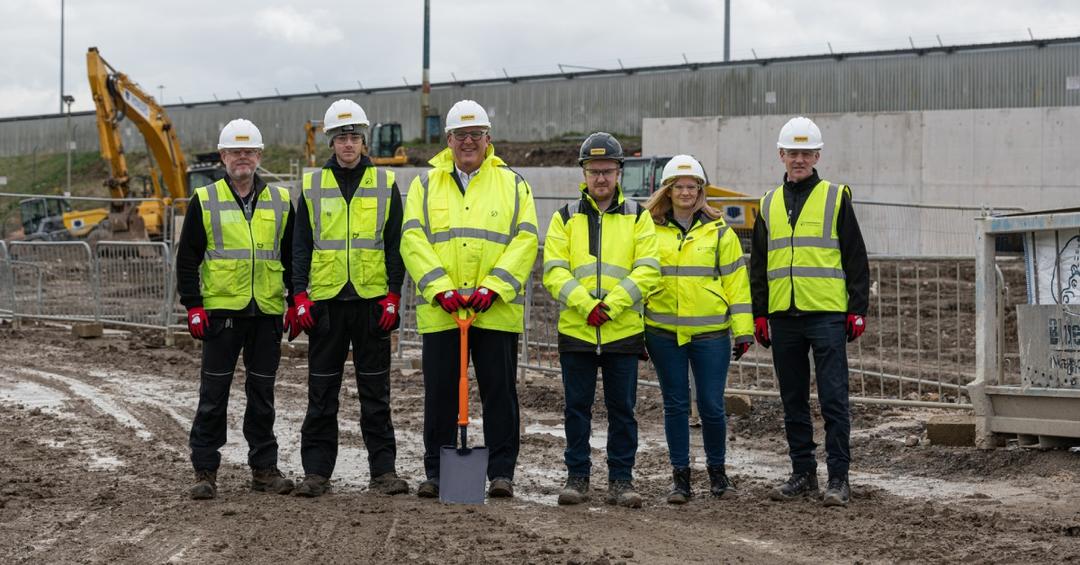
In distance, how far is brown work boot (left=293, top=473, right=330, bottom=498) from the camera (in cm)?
773

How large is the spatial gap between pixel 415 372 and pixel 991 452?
6482 mm

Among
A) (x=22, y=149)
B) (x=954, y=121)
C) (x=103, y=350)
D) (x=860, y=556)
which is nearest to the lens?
(x=860, y=556)

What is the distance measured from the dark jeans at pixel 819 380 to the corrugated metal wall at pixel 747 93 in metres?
33.3

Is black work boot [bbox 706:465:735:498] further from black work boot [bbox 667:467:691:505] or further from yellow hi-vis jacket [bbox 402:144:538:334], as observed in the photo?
yellow hi-vis jacket [bbox 402:144:538:334]

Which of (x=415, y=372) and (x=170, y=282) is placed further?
(x=170, y=282)

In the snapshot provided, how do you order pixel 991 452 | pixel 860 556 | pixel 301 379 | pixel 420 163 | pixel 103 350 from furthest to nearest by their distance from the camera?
1. pixel 420 163
2. pixel 103 350
3. pixel 301 379
4. pixel 991 452
5. pixel 860 556

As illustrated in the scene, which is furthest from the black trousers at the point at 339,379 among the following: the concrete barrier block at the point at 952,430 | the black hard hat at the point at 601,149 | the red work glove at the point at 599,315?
the concrete barrier block at the point at 952,430

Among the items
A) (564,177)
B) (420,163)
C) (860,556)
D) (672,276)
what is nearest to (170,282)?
(672,276)

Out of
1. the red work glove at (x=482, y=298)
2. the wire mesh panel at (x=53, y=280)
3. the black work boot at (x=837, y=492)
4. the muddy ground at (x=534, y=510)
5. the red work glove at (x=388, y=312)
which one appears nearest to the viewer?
the muddy ground at (x=534, y=510)

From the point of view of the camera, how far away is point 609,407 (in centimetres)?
771

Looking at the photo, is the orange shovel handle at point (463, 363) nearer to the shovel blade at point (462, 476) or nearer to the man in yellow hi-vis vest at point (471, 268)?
the man in yellow hi-vis vest at point (471, 268)

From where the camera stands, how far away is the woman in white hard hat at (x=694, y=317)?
7730 mm

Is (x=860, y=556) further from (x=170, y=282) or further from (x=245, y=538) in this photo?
(x=170, y=282)

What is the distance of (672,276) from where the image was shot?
7.79m
